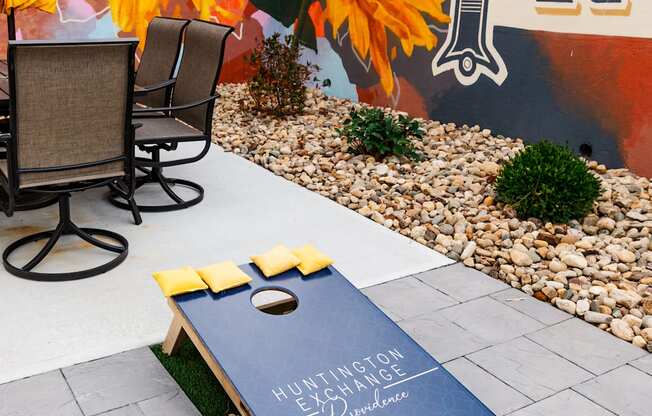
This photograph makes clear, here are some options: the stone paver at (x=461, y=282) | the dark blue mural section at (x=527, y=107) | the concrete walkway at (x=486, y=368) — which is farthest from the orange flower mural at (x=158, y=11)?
the concrete walkway at (x=486, y=368)

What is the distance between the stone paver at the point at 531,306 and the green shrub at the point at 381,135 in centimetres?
206

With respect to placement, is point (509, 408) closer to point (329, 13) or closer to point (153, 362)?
point (153, 362)

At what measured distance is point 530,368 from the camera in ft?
8.01

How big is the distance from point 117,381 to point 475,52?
437 centimetres

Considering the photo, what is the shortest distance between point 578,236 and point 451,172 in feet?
4.21

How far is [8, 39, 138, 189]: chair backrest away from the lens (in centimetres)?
266

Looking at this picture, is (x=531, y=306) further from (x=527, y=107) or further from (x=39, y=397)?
(x=527, y=107)

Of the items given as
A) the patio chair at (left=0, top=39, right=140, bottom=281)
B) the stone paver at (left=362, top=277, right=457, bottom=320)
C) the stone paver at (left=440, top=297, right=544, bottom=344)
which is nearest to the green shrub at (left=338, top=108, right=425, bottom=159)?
the stone paver at (left=362, top=277, right=457, bottom=320)

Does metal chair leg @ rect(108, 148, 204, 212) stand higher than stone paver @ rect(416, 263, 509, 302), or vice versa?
stone paver @ rect(416, 263, 509, 302)

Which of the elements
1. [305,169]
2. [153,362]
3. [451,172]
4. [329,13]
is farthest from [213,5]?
[153,362]

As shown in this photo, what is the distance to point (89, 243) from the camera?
342 cm

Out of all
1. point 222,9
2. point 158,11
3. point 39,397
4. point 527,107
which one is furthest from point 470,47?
point 39,397

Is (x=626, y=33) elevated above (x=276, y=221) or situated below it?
above

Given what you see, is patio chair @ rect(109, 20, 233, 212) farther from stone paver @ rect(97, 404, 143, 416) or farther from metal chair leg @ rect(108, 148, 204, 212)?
stone paver @ rect(97, 404, 143, 416)
